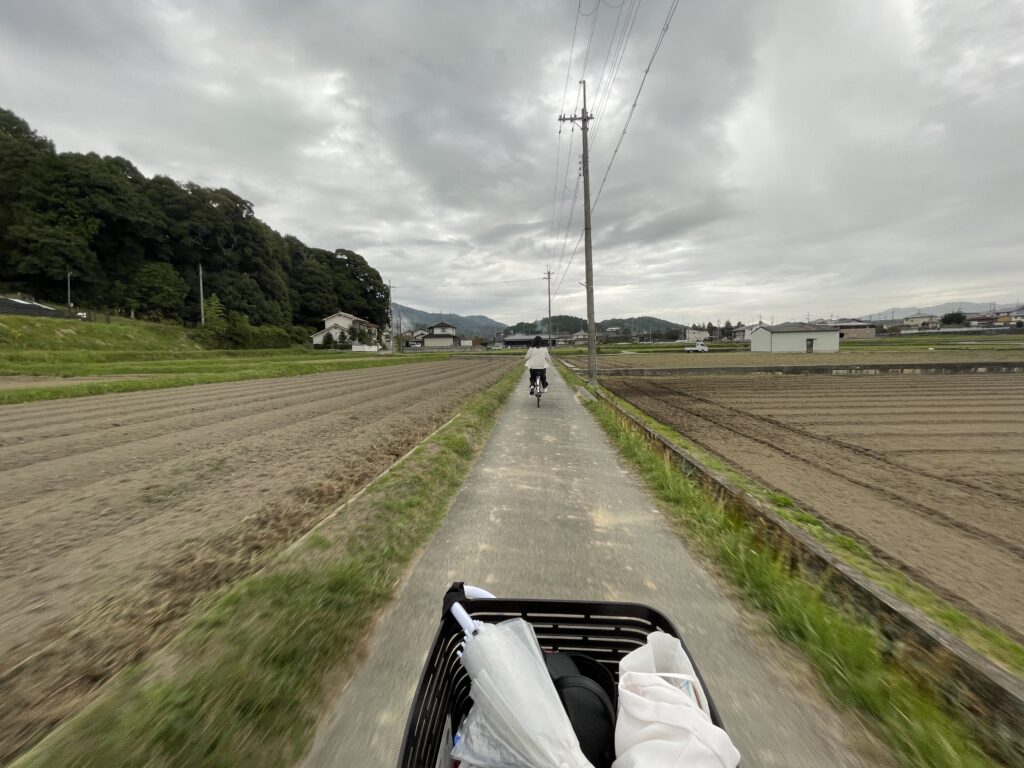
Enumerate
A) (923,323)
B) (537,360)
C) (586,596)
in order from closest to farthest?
(586,596), (537,360), (923,323)

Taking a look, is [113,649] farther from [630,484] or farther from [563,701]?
[630,484]

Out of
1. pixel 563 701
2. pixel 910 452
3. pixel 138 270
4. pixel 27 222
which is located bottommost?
pixel 910 452

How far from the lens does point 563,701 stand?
118 cm

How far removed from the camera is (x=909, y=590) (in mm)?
3092

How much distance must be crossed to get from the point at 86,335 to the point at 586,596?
41.8 meters

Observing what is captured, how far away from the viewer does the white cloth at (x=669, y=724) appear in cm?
90

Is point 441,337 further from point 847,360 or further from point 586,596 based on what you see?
point 586,596

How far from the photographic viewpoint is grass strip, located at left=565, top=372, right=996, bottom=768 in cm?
169

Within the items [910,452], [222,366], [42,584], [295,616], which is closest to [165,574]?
[42,584]

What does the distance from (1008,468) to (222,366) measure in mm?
32544

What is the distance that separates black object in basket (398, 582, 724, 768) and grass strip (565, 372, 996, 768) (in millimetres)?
1069

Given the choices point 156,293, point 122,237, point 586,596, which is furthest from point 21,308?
point 586,596

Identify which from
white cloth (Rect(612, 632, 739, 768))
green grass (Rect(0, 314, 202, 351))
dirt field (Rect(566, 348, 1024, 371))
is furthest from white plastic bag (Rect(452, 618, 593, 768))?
green grass (Rect(0, 314, 202, 351))

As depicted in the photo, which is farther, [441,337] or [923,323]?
[923,323]
